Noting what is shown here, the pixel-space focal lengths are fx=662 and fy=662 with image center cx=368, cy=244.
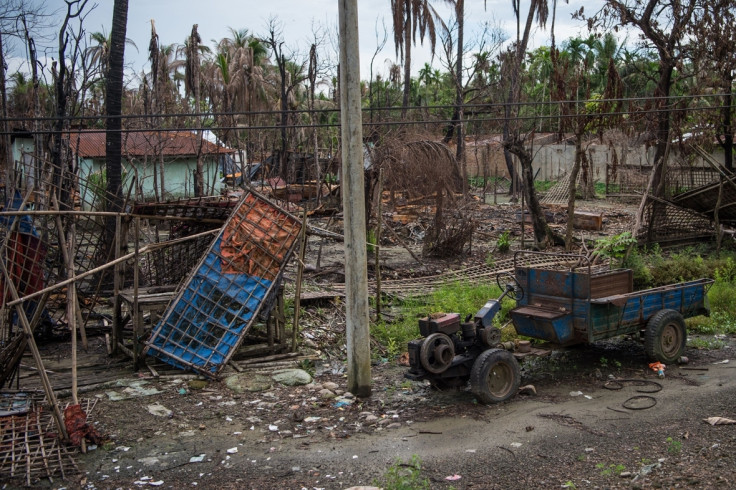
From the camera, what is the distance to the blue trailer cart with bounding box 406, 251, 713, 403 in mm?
7371

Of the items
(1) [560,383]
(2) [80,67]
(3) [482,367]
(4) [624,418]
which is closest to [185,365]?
(3) [482,367]

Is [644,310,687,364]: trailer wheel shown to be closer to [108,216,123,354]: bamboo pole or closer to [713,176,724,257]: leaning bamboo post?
[713,176,724,257]: leaning bamboo post

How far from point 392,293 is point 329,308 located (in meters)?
1.73

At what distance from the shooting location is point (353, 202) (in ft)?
25.2

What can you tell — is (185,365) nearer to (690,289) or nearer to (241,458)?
(241,458)

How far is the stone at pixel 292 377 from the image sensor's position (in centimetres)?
849

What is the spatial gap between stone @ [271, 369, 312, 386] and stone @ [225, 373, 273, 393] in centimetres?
14

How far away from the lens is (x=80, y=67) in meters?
21.0

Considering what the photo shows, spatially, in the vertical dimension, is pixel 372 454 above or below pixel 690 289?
below

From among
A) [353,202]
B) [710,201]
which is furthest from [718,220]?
[353,202]

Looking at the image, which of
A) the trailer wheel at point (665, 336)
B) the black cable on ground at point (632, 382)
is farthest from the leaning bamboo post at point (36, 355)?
the trailer wheel at point (665, 336)

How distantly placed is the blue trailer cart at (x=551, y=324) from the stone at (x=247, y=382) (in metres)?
2.02

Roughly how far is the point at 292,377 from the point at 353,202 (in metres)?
2.54

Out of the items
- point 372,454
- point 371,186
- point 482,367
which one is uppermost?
point 371,186
